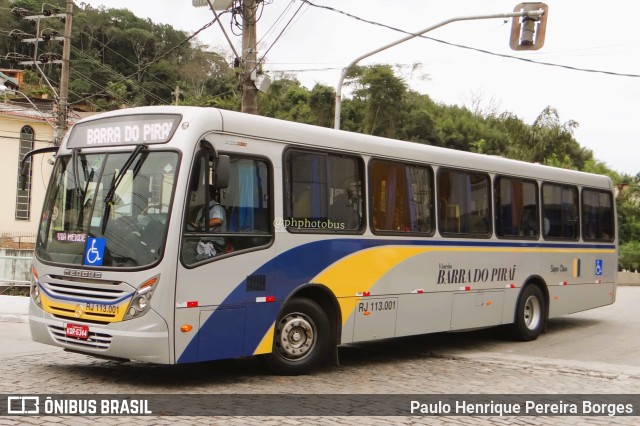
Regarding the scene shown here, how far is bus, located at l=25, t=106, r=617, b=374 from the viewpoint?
7953 mm

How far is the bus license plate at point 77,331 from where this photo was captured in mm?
8047

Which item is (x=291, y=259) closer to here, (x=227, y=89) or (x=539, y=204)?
(x=539, y=204)

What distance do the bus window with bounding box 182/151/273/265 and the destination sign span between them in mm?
535

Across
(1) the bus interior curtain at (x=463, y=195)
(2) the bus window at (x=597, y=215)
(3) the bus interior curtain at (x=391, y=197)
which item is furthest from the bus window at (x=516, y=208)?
(3) the bus interior curtain at (x=391, y=197)

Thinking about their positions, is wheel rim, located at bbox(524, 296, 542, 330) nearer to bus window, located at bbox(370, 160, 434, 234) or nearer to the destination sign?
bus window, located at bbox(370, 160, 434, 234)

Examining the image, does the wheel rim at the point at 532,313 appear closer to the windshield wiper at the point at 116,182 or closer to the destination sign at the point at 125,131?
the destination sign at the point at 125,131

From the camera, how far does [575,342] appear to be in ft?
45.0

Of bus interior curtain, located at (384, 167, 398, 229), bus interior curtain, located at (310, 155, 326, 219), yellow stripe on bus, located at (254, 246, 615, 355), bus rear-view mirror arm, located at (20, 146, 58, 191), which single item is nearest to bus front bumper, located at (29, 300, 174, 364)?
yellow stripe on bus, located at (254, 246, 615, 355)

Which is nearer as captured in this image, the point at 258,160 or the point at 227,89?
the point at 258,160

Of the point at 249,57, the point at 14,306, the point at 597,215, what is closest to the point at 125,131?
the point at 249,57

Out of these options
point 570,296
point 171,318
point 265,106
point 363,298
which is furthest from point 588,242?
point 265,106

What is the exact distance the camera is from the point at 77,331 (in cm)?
811

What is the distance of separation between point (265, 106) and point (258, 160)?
52494 mm

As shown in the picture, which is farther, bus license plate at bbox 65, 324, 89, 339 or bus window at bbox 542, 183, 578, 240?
bus window at bbox 542, 183, 578, 240
